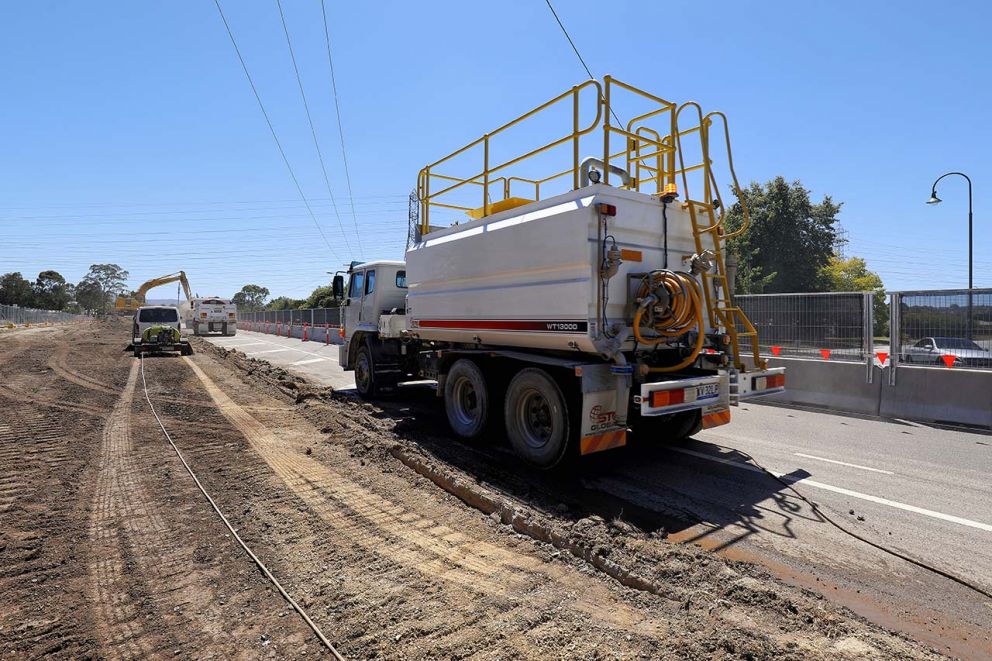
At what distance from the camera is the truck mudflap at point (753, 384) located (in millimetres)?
5379

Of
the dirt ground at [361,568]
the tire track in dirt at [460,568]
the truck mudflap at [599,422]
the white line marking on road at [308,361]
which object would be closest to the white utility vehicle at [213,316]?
the white line marking on road at [308,361]

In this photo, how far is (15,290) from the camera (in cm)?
7744

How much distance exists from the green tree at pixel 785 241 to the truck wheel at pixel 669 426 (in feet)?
113

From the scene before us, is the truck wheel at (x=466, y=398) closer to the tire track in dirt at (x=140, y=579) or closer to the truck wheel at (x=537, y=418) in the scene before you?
the truck wheel at (x=537, y=418)

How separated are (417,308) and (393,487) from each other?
3.50m

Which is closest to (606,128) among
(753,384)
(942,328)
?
(753,384)

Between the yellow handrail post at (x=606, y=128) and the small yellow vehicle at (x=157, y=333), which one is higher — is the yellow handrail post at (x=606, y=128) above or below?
above

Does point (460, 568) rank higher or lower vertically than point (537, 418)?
lower

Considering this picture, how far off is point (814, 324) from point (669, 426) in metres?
5.00

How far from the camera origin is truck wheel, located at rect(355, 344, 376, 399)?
32.1 feet

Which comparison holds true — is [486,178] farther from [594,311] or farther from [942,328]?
[942,328]

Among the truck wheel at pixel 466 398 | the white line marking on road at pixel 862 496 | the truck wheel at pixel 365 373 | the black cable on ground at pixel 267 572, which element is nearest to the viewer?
the black cable on ground at pixel 267 572

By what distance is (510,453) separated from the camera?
6.30 meters

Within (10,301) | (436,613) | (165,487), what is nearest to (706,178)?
(436,613)
